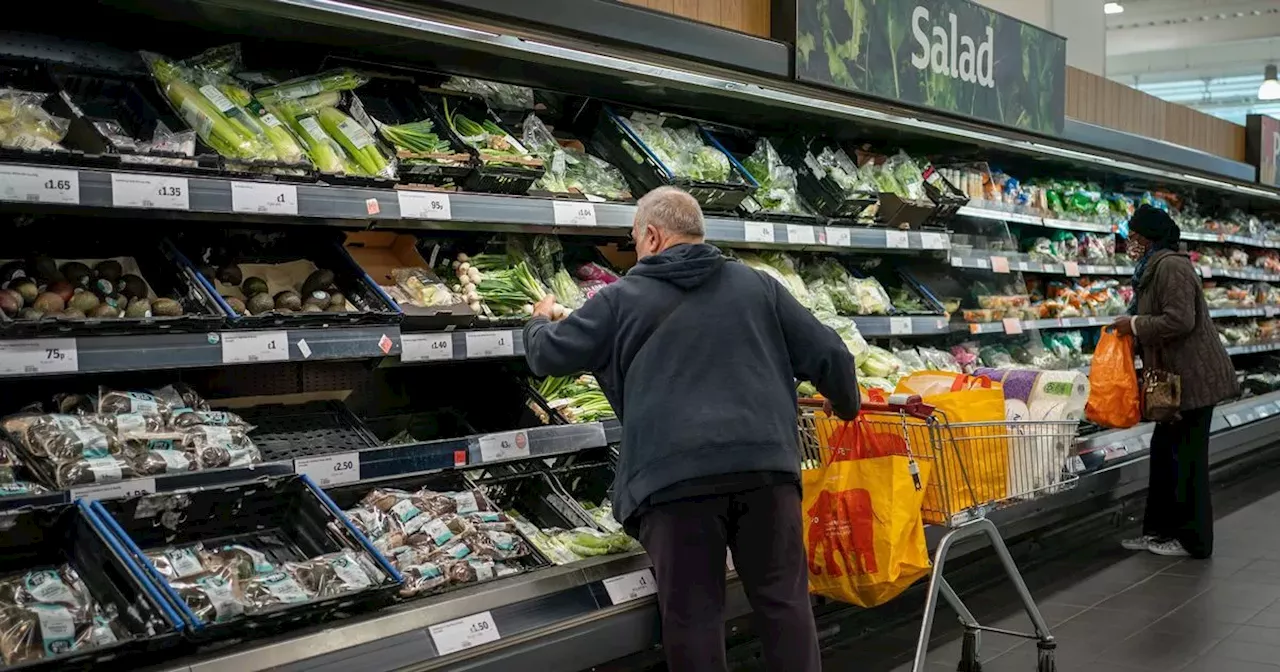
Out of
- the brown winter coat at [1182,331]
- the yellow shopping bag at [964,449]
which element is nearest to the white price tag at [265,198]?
the yellow shopping bag at [964,449]

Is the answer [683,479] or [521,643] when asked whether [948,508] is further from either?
[521,643]

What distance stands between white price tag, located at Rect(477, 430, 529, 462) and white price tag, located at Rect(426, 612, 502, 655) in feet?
1.86

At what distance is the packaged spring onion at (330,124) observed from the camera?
3.11m

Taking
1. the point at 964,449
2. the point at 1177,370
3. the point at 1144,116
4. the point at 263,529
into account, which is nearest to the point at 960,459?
the point at 964,449

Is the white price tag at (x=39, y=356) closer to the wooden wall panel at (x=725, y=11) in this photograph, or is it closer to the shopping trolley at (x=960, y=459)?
the wooden wall panel at (x=725, y=11)

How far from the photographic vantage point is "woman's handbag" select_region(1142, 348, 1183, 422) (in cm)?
537

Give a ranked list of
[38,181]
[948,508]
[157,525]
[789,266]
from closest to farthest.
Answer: [38,181]
[157,525]
[948,508]
[789,266]

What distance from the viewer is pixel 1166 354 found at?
18.1 ft

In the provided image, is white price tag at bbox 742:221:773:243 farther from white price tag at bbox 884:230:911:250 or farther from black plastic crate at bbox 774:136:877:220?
white price tag at bbox 884:230:911:250

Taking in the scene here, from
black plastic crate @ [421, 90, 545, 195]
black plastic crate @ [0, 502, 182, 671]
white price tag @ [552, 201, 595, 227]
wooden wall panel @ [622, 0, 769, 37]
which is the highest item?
wooden wall panel @ [622, 0, 769, 37]

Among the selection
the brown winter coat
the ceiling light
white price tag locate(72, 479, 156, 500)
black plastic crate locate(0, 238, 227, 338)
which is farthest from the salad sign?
the ceiling light

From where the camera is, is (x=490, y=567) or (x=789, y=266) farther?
(x=789, y=266)

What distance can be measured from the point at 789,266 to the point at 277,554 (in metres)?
2.92

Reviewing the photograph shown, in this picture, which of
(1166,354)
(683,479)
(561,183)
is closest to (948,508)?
(683,479)
